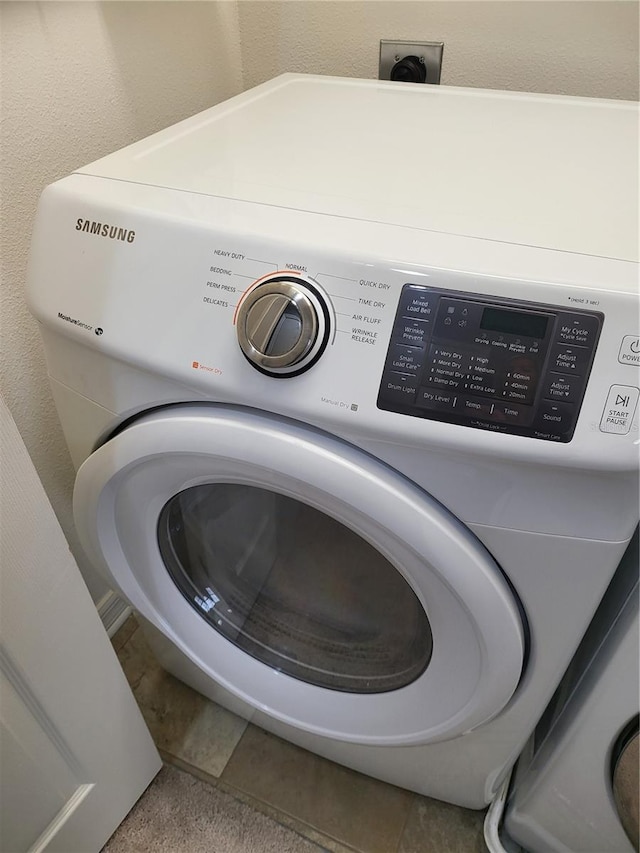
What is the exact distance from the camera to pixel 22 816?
74cm

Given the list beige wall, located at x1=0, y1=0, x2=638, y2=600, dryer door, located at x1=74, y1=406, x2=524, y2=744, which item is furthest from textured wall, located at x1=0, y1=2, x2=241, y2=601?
dryer door, located at x1=74, y1=406, x2=524, y2=744

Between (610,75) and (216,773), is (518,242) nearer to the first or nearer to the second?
(610,75)

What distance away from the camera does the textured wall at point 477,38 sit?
88 centimetres

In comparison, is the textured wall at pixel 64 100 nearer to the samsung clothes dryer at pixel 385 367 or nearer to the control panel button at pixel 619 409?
the samsung clothes dryer at pixel 385 367

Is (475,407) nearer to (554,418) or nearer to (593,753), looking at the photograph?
(554,418)

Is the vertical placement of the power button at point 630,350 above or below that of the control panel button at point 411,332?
above

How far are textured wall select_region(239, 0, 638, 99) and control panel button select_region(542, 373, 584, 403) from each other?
0.70 m

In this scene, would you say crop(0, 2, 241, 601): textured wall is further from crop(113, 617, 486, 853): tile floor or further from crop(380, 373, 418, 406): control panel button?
crop(380, 373, 418, 406): control panel button

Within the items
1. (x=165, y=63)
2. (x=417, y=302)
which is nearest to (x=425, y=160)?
(x=417, y=302)

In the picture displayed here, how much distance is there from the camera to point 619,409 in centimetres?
44

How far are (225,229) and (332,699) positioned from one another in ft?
1.99

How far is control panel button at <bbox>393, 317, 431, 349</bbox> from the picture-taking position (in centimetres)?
47

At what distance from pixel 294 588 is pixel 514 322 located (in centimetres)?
52

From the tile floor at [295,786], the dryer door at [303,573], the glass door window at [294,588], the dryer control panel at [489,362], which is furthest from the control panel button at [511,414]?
the tile floor at [295,786]
